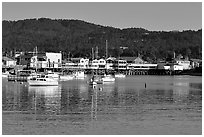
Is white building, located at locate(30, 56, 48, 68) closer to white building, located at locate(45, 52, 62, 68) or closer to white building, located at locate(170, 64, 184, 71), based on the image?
white building, located at locate(45, 52, 62, 68)

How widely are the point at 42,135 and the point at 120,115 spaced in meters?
4.52

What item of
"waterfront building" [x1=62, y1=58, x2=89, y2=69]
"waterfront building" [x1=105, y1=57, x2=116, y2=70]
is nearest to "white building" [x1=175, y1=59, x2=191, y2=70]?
"waterfront building" [x1=105, y1=57, x2=116, y2=70]

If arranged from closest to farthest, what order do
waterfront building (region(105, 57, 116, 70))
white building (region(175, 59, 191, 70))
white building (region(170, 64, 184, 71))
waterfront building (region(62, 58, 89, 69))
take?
waterfront building (region(62, 58, 89, 69)), waterfront building (region(105, 57, 116, 70)), white building (region(170, 64, 184, 71)), white building (region(175, 59, 191, 70))

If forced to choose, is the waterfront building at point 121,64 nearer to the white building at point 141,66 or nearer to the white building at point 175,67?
the white building at point 141,66

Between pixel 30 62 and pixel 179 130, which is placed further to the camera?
pixel 30 62

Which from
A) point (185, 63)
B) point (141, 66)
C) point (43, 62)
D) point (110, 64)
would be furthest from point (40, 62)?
point (185, 63)

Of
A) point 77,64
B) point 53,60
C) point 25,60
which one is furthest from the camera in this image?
point 53,60

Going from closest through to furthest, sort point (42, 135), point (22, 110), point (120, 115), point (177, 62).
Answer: point (42, 135) < point (120, 115) < point (22, 110) < point (177, 62)

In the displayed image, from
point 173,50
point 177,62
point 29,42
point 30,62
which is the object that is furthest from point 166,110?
point 29,42

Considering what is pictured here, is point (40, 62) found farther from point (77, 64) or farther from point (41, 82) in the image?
point (41, 82)

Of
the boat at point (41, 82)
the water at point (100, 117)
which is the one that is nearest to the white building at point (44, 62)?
the boat at point (41, 82)

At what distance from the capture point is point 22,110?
17.8m

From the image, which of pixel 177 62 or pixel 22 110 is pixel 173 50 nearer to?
pixel 177 62

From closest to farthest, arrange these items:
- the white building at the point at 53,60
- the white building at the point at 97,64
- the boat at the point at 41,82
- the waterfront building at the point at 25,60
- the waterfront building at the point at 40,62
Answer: the boat at the point at 41,82, the white building at the point at 97,64, the waterfront building at the point at 40,62, the white building at the point at 53,60, the waterfront building at the point at 25,60
